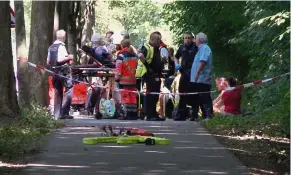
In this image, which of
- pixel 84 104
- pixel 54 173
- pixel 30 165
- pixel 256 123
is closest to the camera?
pixel 54 173

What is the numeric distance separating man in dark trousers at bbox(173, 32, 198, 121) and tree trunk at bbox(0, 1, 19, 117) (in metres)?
4.64

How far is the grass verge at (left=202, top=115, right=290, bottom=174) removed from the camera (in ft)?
36.7

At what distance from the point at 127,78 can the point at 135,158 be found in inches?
340

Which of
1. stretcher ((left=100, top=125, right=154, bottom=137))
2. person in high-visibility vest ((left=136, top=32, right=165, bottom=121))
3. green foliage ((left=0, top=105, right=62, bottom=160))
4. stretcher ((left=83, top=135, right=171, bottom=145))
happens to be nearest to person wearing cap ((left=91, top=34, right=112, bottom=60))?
person in high-visibility vest ((left=136, top=32, right=165, bottom=121))

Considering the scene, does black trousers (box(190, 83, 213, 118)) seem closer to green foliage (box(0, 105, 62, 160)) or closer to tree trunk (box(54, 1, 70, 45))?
green foliage (box(0, 105, 62, 160))

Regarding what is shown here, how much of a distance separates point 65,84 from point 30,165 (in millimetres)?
9009

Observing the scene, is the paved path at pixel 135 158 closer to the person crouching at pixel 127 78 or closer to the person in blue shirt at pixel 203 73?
the person in blue shirt at pixel 203 73

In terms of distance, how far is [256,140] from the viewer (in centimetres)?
1391

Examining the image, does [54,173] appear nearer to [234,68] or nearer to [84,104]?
[84,104]

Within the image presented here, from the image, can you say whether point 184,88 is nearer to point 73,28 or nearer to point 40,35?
point 40,35

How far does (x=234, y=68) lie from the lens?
103 feet

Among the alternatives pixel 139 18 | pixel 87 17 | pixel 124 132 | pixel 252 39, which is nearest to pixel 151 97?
pixel 252 39

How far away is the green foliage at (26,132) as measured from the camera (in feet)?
38.4

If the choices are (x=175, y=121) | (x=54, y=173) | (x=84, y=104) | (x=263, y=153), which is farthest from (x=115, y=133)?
(x=84, y=104)
